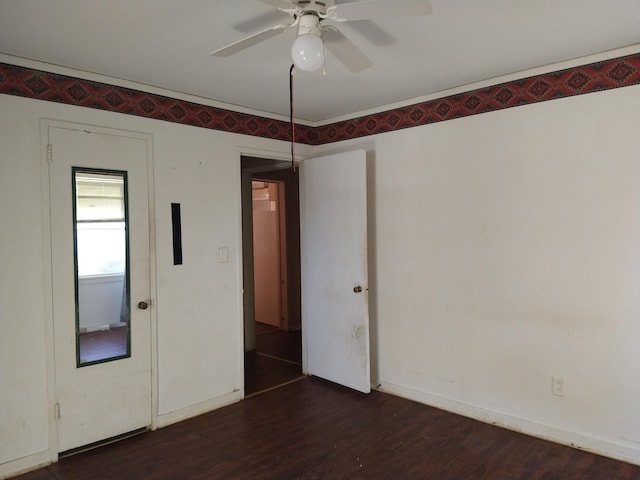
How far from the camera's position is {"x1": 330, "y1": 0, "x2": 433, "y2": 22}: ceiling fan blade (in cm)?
152

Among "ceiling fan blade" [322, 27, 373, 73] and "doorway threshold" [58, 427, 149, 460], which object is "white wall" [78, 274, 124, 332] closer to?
"doorway threshold" [58, 427, 149, 460]

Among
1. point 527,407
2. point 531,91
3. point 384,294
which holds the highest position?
point 531,91

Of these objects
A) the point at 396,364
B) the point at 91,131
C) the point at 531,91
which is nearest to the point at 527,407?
the point at 396,364

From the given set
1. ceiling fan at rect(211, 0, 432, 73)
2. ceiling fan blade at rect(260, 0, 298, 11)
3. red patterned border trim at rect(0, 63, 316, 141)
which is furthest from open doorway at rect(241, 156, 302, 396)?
ceiling fan blade at rect(260, 0, 298, 11)

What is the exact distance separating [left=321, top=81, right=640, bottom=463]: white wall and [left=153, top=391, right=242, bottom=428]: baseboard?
4.38 ft

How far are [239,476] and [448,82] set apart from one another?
9.88ft

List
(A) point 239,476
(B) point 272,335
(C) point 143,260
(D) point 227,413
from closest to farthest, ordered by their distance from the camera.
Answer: (A) point 239,476, (C) point 143,260, (D) point 227,413, (B) point 272,335

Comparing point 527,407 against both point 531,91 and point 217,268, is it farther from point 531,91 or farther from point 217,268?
point 217,268

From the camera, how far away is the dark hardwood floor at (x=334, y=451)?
8.12 feet

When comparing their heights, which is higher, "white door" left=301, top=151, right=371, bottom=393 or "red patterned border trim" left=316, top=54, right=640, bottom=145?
"red patterned border trim" left=316, top=54, right=640, bottom=145

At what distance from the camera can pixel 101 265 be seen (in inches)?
113

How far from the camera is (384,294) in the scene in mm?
3717

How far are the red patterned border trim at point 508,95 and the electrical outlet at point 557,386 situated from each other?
1.88 metres

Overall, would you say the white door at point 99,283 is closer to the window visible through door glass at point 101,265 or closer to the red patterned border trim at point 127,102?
the window visible through door glass at point 101,265
